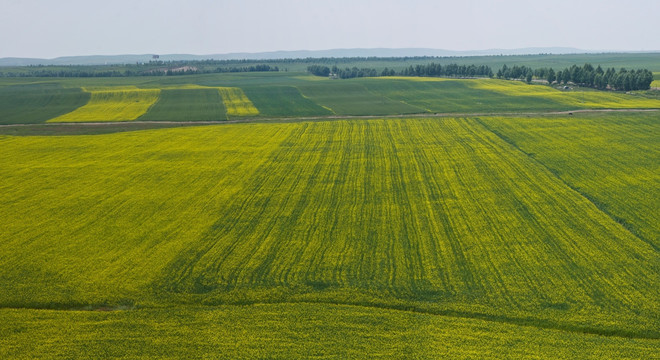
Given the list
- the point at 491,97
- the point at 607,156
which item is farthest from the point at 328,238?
the point at 491,97

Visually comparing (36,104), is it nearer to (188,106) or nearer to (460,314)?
(188,106)

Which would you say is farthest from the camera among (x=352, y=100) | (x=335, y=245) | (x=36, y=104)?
(x=352, y=100)

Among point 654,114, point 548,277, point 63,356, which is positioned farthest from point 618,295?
point 654,114

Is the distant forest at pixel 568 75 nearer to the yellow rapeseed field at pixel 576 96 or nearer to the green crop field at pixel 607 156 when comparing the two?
the yellow rapeseed field at pixel 576 96

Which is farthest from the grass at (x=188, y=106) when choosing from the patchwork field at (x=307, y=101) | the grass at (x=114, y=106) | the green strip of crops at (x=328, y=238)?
the green strip of crops at (x=328, y=238)

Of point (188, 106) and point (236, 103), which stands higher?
point (236, 103)

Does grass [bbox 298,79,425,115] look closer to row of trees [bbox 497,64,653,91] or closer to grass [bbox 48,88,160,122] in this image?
grass [bbox 48,88,160,122]

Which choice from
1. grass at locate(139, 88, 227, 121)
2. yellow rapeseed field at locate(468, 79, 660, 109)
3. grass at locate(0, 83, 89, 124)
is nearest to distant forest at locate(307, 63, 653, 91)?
yellow rapeseed field at locate(468, 79, 660, 109)
